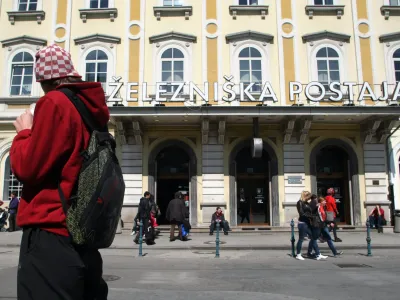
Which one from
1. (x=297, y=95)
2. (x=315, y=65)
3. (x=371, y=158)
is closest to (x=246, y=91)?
(x=297, y=95)

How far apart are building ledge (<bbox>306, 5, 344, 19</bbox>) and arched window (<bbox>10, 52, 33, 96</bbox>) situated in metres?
14.0

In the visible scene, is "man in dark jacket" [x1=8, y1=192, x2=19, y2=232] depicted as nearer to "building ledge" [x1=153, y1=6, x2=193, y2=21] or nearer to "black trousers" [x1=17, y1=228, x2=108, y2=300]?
"building ledge" [x1=153, y1=6, x2=193, y2=21]

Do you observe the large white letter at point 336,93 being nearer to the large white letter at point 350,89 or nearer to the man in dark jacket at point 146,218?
the large white letter at point 350,89

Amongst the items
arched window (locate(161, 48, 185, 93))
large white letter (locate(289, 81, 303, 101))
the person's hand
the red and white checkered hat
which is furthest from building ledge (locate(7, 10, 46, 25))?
the person's hand

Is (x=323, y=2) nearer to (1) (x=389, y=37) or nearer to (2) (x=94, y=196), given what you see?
(1) (x=389, y=37)

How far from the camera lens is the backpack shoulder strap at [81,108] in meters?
2.09

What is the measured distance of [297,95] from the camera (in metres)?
19.2

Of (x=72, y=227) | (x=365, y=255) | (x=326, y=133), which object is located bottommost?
(x=365, y=255)

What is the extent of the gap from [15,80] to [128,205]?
8466 millimetres

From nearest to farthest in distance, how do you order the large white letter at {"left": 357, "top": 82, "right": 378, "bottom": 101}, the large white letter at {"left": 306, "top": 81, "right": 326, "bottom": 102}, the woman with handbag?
the woman with handbag
the large white letter at {"left": 357, "top": 82, "right": 378, "bottom": 101}
the large white letter at {"left": 306, "top": 81, "right": 326, "bottom": 102}

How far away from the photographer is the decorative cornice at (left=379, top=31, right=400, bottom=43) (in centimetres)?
1980

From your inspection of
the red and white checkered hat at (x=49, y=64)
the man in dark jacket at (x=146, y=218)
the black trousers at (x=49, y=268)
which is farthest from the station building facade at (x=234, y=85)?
the black trousers at (x=49, y=268)

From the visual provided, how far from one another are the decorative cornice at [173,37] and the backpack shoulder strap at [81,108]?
61.2 ft

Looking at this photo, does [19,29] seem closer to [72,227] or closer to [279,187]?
[279,187]
